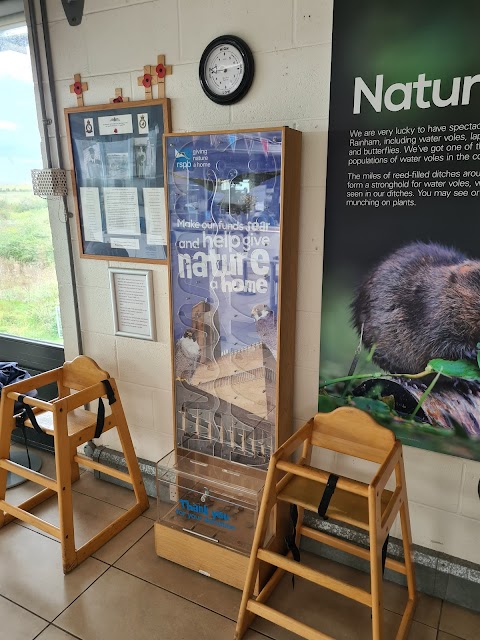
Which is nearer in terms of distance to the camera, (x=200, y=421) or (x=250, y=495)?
(x=250, y=495)

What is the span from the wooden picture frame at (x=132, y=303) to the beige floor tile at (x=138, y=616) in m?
1.04

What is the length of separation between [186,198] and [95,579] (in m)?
1.54

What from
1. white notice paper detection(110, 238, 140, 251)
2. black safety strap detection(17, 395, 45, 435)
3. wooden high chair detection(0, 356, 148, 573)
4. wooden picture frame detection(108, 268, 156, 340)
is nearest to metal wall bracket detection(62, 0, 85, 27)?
white notice paper detection(110, 238, 140, 251)

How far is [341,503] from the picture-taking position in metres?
1.60

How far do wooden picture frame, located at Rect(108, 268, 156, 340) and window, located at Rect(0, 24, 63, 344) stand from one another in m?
0.63

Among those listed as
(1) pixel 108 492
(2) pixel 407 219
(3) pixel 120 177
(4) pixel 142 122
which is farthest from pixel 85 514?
(2) pixel 407 219

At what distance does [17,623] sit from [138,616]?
0.43 meters

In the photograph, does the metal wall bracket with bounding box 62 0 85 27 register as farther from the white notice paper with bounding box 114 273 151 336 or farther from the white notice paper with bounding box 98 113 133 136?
the white notice paper with bounding box 114 273 151 336

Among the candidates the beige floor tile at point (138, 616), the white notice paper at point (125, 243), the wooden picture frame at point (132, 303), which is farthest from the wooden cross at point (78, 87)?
the beige floor tile at point (138, 616)

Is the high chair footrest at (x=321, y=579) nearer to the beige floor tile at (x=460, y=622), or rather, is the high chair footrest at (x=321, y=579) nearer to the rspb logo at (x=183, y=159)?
the beige floor tile at (x=460, y=622)

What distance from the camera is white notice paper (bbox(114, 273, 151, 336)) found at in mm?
2186

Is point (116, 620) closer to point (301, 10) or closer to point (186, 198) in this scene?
point (186, 198)

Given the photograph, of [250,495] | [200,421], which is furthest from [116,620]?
[200,421]

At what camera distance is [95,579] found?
191 centimetres
